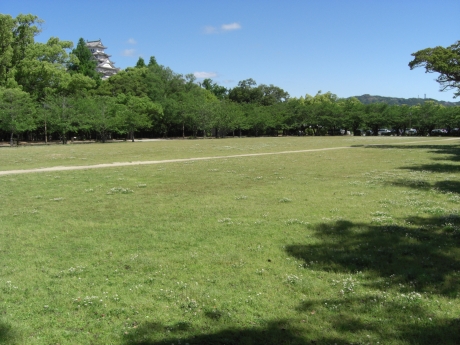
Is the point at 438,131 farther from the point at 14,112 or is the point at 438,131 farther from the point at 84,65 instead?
the point at 14,112

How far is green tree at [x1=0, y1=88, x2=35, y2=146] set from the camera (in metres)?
52.5

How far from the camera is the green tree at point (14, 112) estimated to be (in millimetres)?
52500

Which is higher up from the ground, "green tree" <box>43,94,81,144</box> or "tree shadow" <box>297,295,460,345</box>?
"green tree" <box>43,94,81,144</box>

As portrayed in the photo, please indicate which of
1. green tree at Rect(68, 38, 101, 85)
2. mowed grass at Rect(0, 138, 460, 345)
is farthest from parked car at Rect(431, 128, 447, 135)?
mowed grass at Rect(0, 138, 460, 345)

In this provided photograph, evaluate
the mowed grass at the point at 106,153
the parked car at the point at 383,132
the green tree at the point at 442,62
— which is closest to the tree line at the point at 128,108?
the parked car at the point at 383,132

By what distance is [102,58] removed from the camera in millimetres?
151750

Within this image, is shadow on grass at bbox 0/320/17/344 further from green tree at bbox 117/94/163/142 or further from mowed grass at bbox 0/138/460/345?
green tree at bbox 117/94/163/142

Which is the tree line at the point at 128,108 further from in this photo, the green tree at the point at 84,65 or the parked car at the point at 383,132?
the parked car at the point at 383,132

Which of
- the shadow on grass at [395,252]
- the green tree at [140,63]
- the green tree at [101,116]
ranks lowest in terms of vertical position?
the shadow on grass at [395,252]

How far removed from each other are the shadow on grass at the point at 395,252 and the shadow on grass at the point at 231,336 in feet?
7.02

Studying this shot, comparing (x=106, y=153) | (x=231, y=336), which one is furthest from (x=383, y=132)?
(x=231, y=336)

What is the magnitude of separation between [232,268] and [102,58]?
528ft

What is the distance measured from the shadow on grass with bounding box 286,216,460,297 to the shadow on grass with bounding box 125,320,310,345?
84.2 inches

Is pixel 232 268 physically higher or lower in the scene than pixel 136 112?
lower
